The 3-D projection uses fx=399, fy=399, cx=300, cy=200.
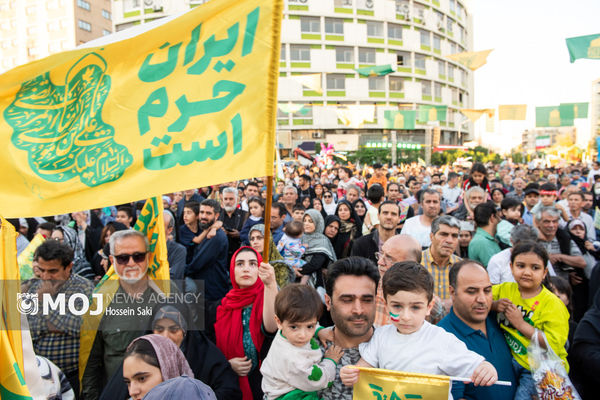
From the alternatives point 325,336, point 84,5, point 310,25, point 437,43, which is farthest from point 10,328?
point 84,5

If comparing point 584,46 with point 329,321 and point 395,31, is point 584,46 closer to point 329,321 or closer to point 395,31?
point 329,321

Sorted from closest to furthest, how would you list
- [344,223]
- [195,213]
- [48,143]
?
[48,143], [195,213], [344,223]

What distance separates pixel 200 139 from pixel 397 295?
1.45m

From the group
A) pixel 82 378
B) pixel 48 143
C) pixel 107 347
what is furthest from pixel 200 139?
pixel 82 378

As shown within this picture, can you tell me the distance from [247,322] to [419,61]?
48733mm

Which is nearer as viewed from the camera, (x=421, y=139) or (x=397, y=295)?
(x=397, y=295)

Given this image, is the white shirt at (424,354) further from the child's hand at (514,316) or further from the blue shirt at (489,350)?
the child's hand at (514,316)

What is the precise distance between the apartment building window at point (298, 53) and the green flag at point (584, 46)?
33195 mm

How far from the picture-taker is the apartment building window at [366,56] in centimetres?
4422

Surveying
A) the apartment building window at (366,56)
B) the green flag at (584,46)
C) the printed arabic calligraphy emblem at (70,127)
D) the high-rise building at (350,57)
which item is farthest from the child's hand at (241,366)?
the apartment building window at (366,56)

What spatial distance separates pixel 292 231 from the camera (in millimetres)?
5000

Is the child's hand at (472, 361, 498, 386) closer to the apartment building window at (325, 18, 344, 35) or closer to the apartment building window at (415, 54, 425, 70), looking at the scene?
the apartment building window at (325, 18, 344, 35)

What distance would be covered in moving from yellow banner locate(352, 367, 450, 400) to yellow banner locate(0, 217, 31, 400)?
1.63 meters

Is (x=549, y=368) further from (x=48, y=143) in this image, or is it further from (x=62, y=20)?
(x=62, y=20)
